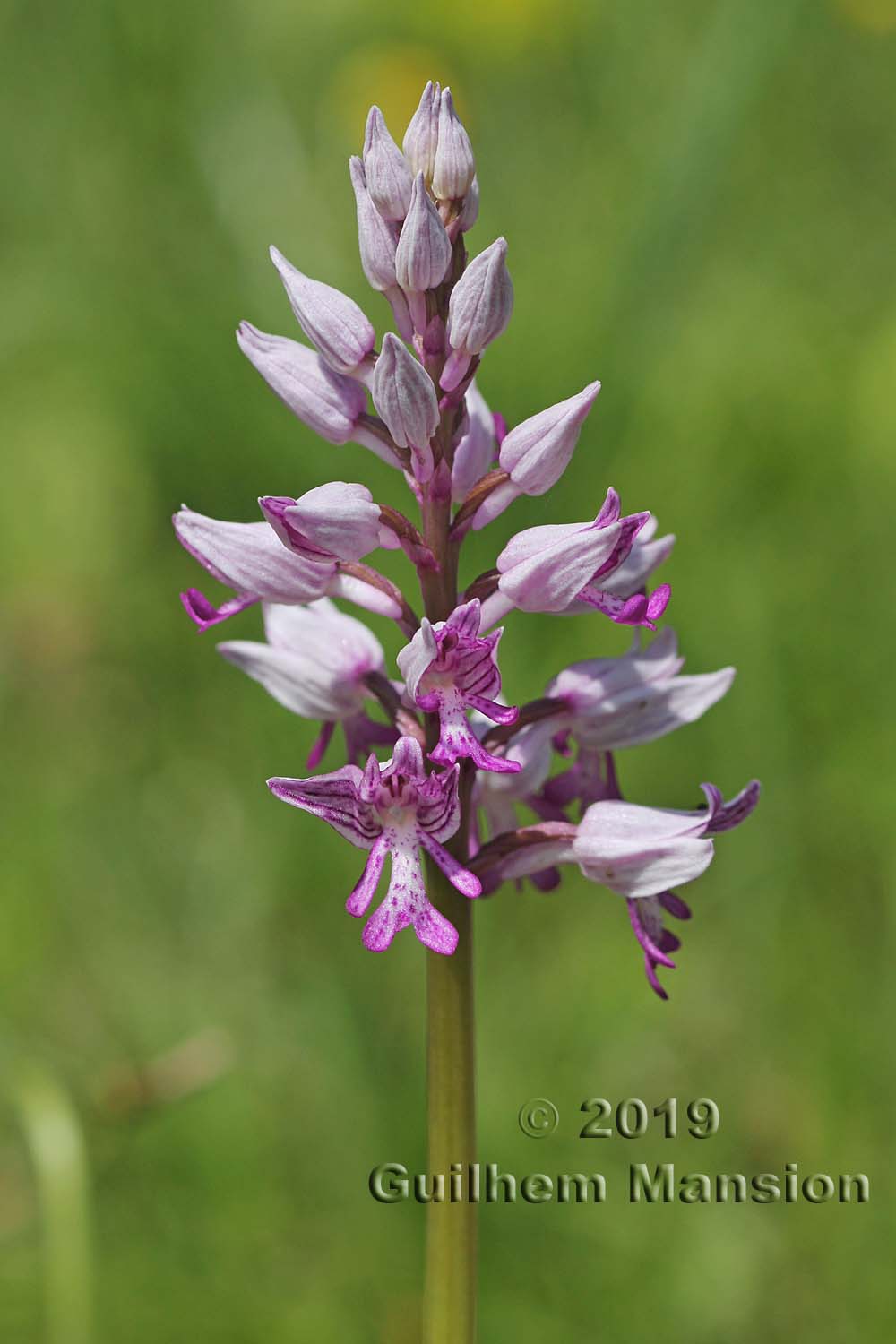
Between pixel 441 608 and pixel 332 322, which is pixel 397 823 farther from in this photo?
pixel 332 322

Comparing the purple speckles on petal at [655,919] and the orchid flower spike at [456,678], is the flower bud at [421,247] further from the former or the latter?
the purple speckles on petal at [655,919]

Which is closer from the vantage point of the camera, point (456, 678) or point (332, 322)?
point (456, 678)

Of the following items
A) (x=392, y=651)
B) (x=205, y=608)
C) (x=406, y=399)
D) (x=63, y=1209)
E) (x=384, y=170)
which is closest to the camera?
(x=406, y=399)

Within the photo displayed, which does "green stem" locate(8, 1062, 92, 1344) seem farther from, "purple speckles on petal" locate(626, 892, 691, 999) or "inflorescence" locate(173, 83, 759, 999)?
"purple speckles on petal" locate(626, 892, 691, 999)

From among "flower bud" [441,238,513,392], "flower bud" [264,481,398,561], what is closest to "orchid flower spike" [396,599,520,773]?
"flower bud" [264,481,398,561]

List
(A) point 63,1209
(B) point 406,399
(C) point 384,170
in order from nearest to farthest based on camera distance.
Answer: (B) point 406,399 → (C) point 384,170 → (A) point 63,1209

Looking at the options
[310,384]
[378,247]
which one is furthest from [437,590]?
[378,247]

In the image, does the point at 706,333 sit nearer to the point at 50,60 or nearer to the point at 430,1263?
the point at 50,60
